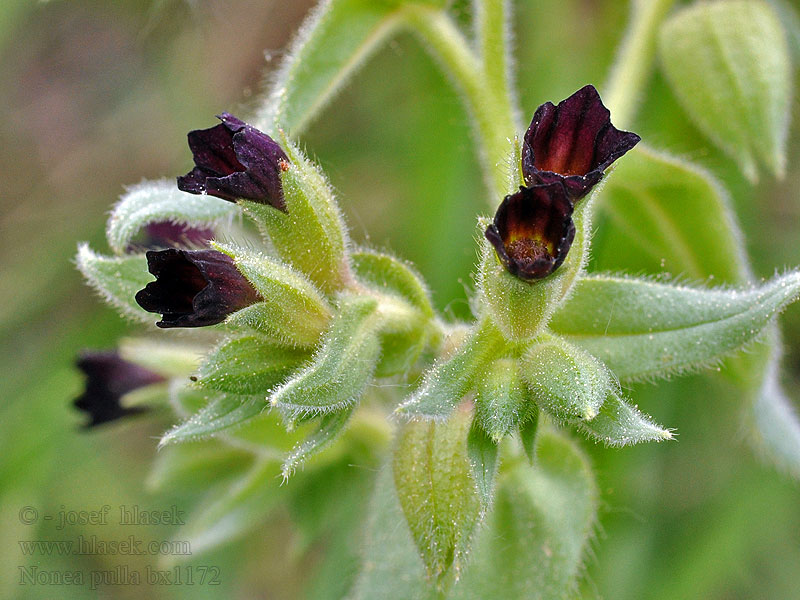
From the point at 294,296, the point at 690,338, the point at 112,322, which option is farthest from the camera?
the point at 112,322

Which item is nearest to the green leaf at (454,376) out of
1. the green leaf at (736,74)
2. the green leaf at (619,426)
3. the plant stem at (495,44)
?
the green leaf at (619,426)

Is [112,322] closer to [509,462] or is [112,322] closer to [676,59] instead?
[509,462]

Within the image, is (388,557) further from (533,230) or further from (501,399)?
(533,230)

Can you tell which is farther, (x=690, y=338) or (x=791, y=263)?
(x=791, y=263)

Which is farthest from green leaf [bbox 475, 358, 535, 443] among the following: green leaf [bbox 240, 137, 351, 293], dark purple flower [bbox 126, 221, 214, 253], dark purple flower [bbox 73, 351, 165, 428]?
dark purple flower [bbox 73, 351, 165, 428]

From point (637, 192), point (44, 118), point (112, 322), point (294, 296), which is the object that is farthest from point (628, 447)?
point (44, 118)

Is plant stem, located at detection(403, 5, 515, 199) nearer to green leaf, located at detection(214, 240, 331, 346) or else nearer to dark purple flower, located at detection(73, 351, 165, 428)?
green leaf, located at detection(214, 240, 331, 346)

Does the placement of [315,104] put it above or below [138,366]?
above

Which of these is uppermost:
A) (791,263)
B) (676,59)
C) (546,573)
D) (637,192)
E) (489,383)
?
(489,383)
